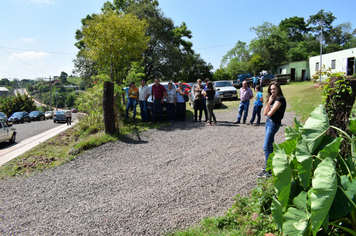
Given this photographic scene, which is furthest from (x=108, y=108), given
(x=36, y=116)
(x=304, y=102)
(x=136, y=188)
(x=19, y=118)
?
(x=36, y=116)

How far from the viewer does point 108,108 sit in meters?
9.35

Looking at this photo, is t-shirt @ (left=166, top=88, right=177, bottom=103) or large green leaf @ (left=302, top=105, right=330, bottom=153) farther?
t-shirt @ (left=166, top=88, right=177, bottom=103)

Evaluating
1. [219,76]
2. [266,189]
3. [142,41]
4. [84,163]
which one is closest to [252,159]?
[266,189]

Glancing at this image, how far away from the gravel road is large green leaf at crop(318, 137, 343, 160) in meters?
2.24

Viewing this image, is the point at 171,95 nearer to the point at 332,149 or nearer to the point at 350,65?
the point at 332,149

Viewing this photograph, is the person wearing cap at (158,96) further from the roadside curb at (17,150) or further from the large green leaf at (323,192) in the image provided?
the large green leaf at (323,192)

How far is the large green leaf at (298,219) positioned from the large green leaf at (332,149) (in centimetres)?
40

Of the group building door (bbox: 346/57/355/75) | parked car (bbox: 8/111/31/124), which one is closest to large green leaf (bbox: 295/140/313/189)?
building door (bbox: 346/57/355/75)

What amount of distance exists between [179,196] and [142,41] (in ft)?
33.8

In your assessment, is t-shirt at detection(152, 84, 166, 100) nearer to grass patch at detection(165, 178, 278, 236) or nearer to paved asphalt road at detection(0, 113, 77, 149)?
grass patch at detection(165, 178, 278, 236)

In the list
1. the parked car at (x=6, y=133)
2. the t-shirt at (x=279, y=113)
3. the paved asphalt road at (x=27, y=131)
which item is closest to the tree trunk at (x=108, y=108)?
the t-shirt at (x=279, y=113)

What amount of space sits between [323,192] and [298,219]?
0.47 metres

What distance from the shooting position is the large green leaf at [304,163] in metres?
2.14

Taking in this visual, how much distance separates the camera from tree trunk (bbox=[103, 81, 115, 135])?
30.7ft
